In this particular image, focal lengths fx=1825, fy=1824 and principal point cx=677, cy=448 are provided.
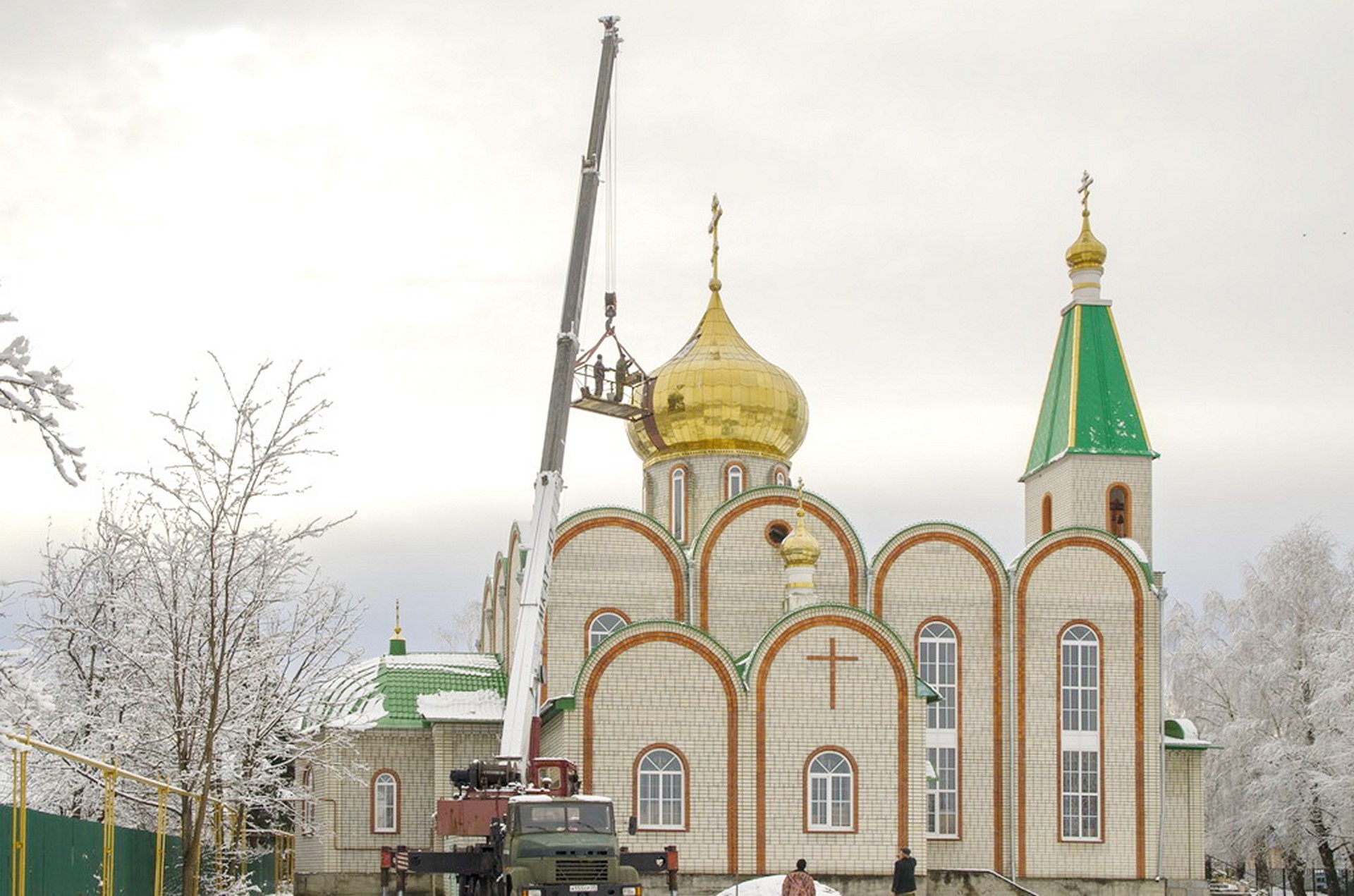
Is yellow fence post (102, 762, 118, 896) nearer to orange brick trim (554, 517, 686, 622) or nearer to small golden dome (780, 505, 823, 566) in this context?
orange brick trim (554, 517, 686, 622)

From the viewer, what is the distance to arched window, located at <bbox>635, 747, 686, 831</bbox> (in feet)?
88.8

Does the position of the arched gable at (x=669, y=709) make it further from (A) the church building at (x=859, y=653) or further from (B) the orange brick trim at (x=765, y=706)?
(B) the orange brick trim at (x=765, y=706)

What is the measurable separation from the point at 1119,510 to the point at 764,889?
11.2 metres

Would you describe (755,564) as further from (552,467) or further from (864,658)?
(552,467)

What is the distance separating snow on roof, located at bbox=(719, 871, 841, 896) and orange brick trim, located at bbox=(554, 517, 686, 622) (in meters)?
5.91

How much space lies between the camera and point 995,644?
3053 centimetres

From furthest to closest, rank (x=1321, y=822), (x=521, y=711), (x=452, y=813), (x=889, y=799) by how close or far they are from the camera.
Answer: (x=1321, y=822)
(x=889, y=799)
(x=521, y=711)
(x=452, y=813)

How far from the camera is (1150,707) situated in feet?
99.1

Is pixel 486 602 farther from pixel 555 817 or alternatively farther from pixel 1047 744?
pixel 555 817

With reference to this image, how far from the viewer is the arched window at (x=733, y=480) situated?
33.8m

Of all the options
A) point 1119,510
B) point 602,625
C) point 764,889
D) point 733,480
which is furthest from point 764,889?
point 1119,510

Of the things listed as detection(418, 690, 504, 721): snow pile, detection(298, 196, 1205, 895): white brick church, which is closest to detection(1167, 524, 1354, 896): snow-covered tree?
detection(298, 196, 1205, 895): white brick church

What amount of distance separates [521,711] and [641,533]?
7731mm

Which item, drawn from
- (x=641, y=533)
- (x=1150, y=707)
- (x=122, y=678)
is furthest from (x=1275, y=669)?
(x=122, y=678)
